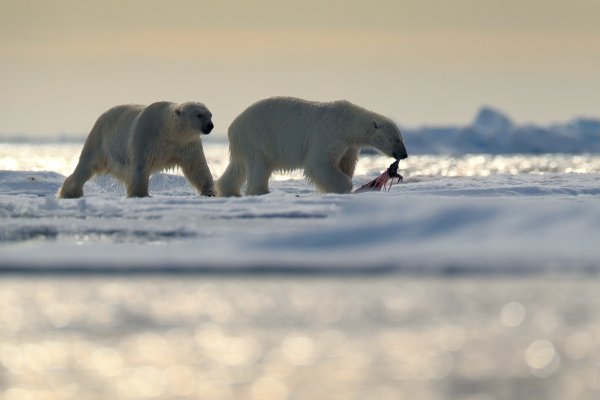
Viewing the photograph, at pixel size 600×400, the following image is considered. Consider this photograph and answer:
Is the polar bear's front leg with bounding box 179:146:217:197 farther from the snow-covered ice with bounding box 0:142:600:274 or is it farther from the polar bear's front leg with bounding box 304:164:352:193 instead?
the snow-covered ice with bounding box 0:142:600:274

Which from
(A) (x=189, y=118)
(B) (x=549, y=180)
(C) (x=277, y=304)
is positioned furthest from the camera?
(B) (x=549, y=180)

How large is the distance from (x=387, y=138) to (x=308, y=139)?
799 mm

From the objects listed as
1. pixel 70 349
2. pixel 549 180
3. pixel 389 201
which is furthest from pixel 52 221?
pixel 549 180

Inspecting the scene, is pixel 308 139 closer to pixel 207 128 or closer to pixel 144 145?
pixel 207 128

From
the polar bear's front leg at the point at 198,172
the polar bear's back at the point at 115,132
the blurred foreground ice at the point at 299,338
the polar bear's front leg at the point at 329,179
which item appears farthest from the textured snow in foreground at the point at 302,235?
the polar bear's back at the point at 115,132

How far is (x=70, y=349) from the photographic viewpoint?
4.51 m

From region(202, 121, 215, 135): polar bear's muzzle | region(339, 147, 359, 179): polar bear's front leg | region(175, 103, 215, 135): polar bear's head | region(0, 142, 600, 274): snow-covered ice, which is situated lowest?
region(0, 142, 600, 274): snow-covered ice

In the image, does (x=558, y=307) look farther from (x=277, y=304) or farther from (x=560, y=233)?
(x=560, y=233)

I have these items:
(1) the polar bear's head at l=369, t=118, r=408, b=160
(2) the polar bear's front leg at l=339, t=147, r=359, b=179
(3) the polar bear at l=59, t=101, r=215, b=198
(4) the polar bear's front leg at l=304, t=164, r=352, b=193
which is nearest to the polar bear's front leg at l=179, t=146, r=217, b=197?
(3) the polar bear at l=59, t=101, r=215, b=198

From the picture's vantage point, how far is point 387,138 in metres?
11.2

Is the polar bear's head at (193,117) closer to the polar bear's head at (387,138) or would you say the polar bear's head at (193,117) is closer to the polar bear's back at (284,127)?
the polar bear's back at (284,127)

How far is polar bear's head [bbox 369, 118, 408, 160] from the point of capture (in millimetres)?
11191

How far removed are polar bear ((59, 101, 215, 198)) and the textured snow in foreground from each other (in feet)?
7.29

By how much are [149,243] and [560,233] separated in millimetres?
2495
